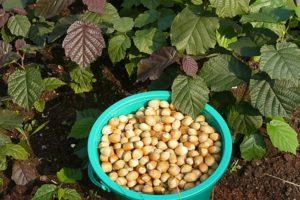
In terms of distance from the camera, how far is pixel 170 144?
2.25 meters

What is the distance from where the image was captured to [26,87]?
236cm

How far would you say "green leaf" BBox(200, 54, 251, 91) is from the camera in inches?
86.9

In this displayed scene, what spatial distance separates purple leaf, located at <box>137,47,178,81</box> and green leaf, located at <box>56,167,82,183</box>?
568mm

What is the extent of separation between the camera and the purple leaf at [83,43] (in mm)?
2266

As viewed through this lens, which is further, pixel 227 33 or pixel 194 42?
pixel 227 33

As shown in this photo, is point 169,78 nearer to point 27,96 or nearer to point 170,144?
point 170,144

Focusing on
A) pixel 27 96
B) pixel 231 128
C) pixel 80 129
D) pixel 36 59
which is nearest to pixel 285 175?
pixel 231 128

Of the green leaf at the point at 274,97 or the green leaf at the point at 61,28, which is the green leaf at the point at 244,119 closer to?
the green leaf at the point at 274,97

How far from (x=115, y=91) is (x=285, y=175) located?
1014mm

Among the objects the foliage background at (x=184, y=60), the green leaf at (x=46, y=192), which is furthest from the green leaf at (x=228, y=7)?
the green leaf at (x=46, y=192)

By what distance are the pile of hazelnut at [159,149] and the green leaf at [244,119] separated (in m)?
0.13

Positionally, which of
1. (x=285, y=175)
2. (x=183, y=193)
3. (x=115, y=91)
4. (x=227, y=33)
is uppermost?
(x=227, y=33)

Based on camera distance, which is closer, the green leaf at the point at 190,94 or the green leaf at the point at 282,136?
the green leaf at the point at 190,94

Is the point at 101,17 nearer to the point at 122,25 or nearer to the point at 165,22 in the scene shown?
the point at 122,25
